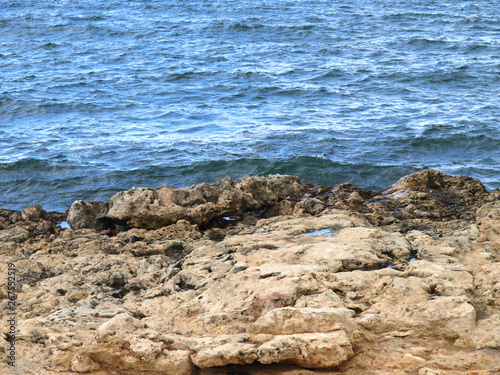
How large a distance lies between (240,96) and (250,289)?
521 inches

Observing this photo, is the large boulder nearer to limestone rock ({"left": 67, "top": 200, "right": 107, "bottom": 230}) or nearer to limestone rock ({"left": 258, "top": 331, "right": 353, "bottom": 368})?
limestone rock ({"left": 67, "top": 200, "right": 107, "bottom": 230})

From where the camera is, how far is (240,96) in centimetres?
1752

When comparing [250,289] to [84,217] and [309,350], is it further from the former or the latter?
[84,217]

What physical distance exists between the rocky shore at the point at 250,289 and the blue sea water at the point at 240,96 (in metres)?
3.65

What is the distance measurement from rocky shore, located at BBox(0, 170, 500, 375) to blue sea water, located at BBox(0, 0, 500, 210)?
365cm

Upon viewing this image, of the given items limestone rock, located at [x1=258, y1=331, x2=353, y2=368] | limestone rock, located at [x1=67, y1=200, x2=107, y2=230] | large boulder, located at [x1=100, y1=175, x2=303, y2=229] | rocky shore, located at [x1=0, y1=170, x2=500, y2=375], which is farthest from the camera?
limestone rock, located at [x1=67, y1=200, x2=107, y2=230]

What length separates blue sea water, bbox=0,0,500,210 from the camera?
12.4 meters

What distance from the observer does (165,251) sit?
22.8 feet

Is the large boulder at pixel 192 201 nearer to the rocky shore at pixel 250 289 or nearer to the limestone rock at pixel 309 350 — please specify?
the rocky shore at pixel 250 289

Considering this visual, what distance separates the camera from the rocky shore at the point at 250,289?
414 cm

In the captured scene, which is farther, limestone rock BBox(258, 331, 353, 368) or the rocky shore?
the rocky shore

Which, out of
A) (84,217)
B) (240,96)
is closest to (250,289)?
(84,217)

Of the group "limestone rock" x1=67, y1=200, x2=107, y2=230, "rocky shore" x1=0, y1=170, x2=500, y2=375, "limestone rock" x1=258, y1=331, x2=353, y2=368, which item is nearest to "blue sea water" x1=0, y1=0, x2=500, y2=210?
"limestone rock" x1=67, y1=200, x2=107, y2=230

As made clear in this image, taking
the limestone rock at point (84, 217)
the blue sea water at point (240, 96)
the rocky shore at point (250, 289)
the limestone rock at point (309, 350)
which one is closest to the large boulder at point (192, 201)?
the rocky shore at point (250, 289)
